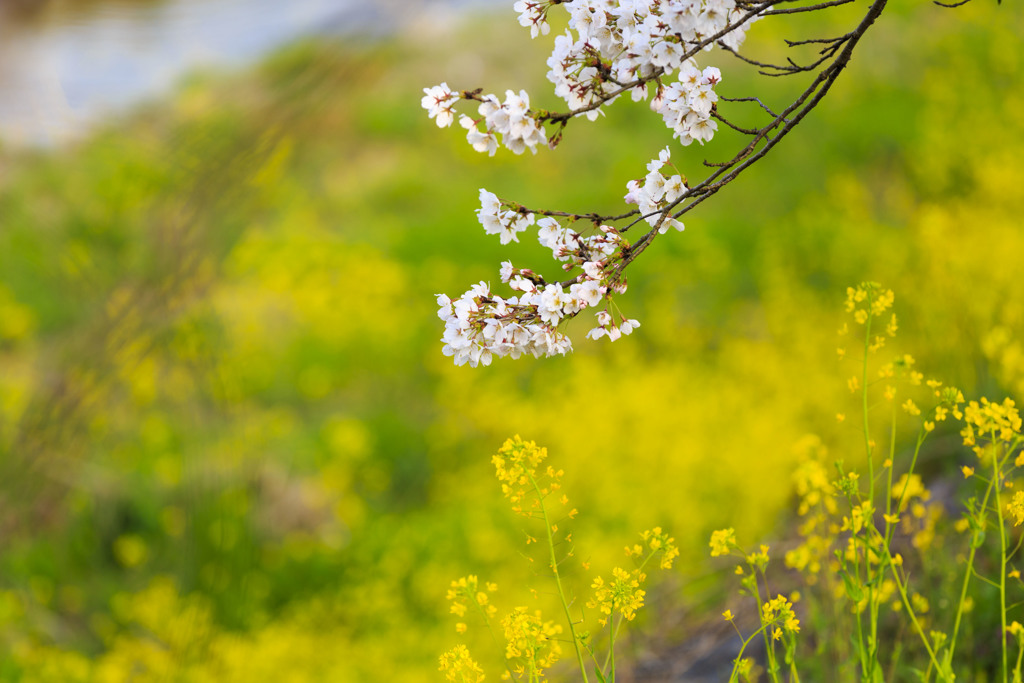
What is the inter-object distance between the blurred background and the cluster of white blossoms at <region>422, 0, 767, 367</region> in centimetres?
90

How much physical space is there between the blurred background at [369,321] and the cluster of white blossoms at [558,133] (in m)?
0.90

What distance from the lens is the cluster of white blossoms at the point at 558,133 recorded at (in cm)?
144

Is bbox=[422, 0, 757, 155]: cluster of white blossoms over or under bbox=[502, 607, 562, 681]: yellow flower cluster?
over

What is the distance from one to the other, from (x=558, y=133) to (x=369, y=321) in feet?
16.2

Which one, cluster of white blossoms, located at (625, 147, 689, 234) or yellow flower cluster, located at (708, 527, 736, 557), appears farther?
yellow flower cluster, located at (708, 527, 736, 557)

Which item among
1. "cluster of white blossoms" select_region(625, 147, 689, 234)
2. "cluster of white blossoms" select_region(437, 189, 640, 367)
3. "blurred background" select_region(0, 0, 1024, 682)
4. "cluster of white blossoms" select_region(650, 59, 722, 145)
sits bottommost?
"blurred background" select_region(0, 0, 1024, 682)

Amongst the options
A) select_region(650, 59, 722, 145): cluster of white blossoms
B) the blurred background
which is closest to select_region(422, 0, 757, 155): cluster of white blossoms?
select_region(650, 59, 722, 145): cluster of white blossoms

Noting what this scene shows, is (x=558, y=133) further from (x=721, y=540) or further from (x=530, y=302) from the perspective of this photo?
(x=721, y=540)

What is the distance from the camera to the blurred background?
8.79ft

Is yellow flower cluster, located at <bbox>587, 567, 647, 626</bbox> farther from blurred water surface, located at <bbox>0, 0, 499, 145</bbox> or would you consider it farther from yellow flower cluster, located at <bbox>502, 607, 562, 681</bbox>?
blurred water surface, located at <bbox>0, 0, 499, 145</bbox>

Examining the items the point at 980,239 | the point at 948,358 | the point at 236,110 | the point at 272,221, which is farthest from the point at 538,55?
the point at 236,110

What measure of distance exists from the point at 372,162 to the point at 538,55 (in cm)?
225

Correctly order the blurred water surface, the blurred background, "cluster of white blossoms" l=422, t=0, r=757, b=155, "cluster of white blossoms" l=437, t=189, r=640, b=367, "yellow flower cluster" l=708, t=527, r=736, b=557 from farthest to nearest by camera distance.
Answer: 1. the blurred background
2. the blurred water surface
3. "yellow flower cluster" l=708, t=527, r=736, b=557
4. "cluster of white blossoms" l=437, t=189, r=640, b=367
5. "cluster of white blossoms" l=422, t=0, r=757, b=155

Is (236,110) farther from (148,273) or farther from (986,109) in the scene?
(986,109)
